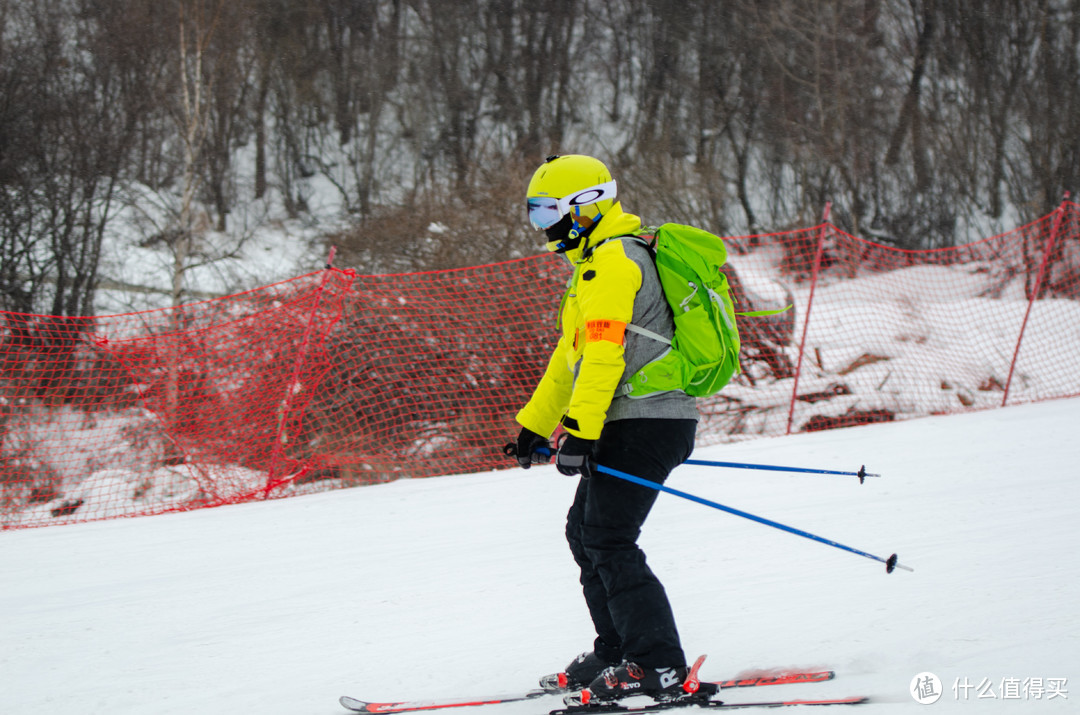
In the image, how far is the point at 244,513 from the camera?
573 cm

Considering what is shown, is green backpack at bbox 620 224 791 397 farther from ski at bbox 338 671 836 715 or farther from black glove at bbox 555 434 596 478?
ski at bbox 338 671 836 715

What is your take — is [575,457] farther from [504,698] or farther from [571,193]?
[504,698]

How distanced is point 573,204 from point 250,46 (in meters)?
16.3

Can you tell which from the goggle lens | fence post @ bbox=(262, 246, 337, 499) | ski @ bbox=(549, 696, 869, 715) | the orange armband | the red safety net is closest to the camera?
the orange armband

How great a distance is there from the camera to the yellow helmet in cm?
264

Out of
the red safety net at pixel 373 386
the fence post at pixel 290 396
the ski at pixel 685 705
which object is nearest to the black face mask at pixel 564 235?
the ski at pixel 685 705

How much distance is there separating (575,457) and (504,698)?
942 millimetres

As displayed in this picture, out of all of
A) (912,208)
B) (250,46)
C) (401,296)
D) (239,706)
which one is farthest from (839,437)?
(250,46)

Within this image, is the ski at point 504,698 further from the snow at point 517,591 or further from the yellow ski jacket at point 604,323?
the yellow ski jacket at point 604,323

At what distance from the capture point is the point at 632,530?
255 centimetres

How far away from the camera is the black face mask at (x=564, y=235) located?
2.67m

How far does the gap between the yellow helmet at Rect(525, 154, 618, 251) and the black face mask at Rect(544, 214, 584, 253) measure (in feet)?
0.03

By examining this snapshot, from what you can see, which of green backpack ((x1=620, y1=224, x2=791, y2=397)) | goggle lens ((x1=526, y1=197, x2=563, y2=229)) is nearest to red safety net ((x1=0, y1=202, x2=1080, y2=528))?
goggle lens ((x1=526, y1=197, x2=563, y2=229))

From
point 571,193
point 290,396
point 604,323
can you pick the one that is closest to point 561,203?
point 571,193
